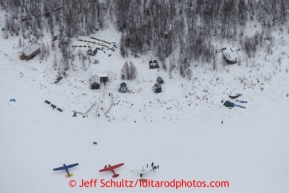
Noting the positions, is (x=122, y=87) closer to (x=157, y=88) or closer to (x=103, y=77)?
(x=103, y=77)

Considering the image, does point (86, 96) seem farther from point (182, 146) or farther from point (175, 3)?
point (175, 3)

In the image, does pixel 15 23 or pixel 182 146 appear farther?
pixel 15 23

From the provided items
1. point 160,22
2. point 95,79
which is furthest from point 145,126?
point 160,22

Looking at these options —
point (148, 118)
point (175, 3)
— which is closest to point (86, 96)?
point (148, 118)

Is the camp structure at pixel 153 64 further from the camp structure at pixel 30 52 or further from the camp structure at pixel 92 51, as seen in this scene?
the camp structure at pixel 30 52

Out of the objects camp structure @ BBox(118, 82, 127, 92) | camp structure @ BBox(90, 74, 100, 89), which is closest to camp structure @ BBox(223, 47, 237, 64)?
camp structure @ BBox(118, 82, 127, 92)

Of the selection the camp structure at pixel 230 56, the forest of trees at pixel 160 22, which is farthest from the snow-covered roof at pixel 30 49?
the camp structure at pixel 230 56

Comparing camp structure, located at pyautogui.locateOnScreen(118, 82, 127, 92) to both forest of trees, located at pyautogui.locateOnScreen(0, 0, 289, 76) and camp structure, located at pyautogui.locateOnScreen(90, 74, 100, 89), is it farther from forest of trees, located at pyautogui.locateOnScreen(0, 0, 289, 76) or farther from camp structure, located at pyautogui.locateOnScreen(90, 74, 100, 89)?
forest of trees, located at pyautogui.locateOnScreen(0, 0, 289, 76)
